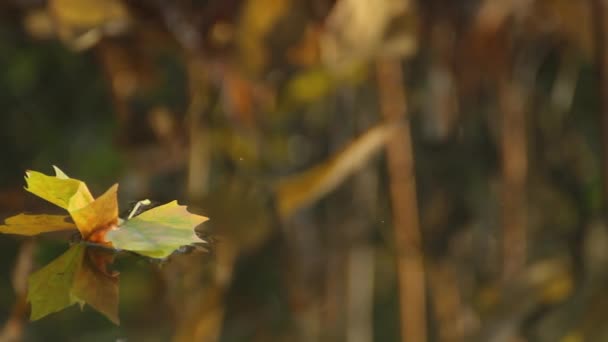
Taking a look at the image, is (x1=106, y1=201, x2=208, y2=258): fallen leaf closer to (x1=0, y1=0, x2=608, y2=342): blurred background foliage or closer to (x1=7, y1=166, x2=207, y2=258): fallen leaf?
(x1=7, y1=166, x2=207, y2=258): fallen leaf

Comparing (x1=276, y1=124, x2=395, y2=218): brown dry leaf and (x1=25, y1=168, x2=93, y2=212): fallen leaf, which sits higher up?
(x1=276, y1=124, x2=395, y2=218): brown dry leaf

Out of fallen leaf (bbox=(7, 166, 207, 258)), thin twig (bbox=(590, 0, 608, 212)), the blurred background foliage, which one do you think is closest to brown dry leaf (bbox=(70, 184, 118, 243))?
fallen leaf (bbox=(7, 166, 207, 258))

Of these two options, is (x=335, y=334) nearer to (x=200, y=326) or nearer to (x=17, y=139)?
(x=200, y=326)

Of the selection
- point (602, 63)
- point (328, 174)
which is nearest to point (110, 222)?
point (328, 174)

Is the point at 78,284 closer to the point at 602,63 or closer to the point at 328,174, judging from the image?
the point at 328,174

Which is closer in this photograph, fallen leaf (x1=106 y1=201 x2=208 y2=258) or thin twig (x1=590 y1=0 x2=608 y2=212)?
fallen leaf (x1=106 y1=201 x2=208 y2=258)

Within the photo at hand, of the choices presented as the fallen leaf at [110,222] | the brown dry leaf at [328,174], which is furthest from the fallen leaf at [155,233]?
the brown dry leaf at [328,174]

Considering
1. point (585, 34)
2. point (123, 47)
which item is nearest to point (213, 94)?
point (123, 47)

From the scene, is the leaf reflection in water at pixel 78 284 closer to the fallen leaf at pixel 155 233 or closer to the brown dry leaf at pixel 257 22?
the fallen leaf at pixel 155 233

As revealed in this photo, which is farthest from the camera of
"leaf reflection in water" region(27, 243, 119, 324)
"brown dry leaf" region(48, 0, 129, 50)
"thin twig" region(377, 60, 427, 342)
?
"brown dry leaf" region(48, 0, 129, 50)
